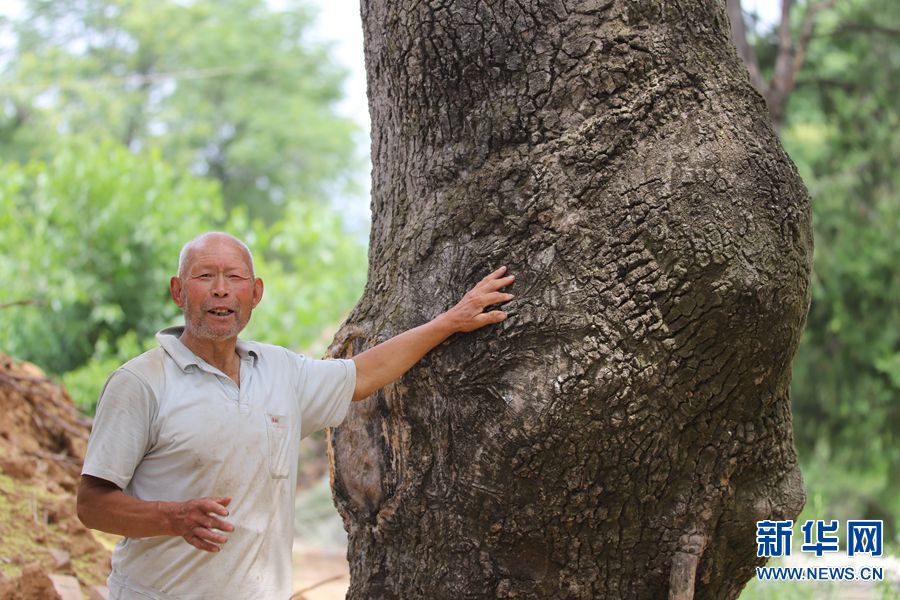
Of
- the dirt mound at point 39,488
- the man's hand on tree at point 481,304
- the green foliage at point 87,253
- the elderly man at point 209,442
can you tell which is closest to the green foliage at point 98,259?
the green foliage at point 87,253

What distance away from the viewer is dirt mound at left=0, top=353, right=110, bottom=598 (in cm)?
444

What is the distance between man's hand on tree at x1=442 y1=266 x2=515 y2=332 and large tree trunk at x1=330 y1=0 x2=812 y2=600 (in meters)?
0.05

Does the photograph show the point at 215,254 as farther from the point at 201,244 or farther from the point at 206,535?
the point at 206,535

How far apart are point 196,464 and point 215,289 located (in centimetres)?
53

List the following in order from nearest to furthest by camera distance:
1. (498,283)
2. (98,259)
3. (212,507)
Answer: (212,507) → (498,283) → (98,259)

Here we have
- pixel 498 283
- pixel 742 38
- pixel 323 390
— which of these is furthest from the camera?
pixel 742 38

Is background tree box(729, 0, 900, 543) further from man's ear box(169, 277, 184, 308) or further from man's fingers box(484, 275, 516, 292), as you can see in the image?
man's ear box(169, 277, 184, 308)

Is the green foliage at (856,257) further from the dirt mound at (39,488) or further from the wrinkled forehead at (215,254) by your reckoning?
the wrinkled forehead at (215,254)

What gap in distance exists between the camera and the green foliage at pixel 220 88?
27.9 metres

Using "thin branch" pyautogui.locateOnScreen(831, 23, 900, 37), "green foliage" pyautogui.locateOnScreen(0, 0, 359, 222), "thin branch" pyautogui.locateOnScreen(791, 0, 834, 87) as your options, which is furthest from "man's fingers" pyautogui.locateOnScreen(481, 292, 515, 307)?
"green foliage" pyautogui.locateOnScreen(0, 0, 359, 222)

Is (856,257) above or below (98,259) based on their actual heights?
above

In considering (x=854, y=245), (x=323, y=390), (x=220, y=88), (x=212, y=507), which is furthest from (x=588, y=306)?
(x=220, y=88)

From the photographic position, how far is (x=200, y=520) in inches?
104

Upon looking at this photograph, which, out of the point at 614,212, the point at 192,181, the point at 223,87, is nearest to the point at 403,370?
the point at 614,212
